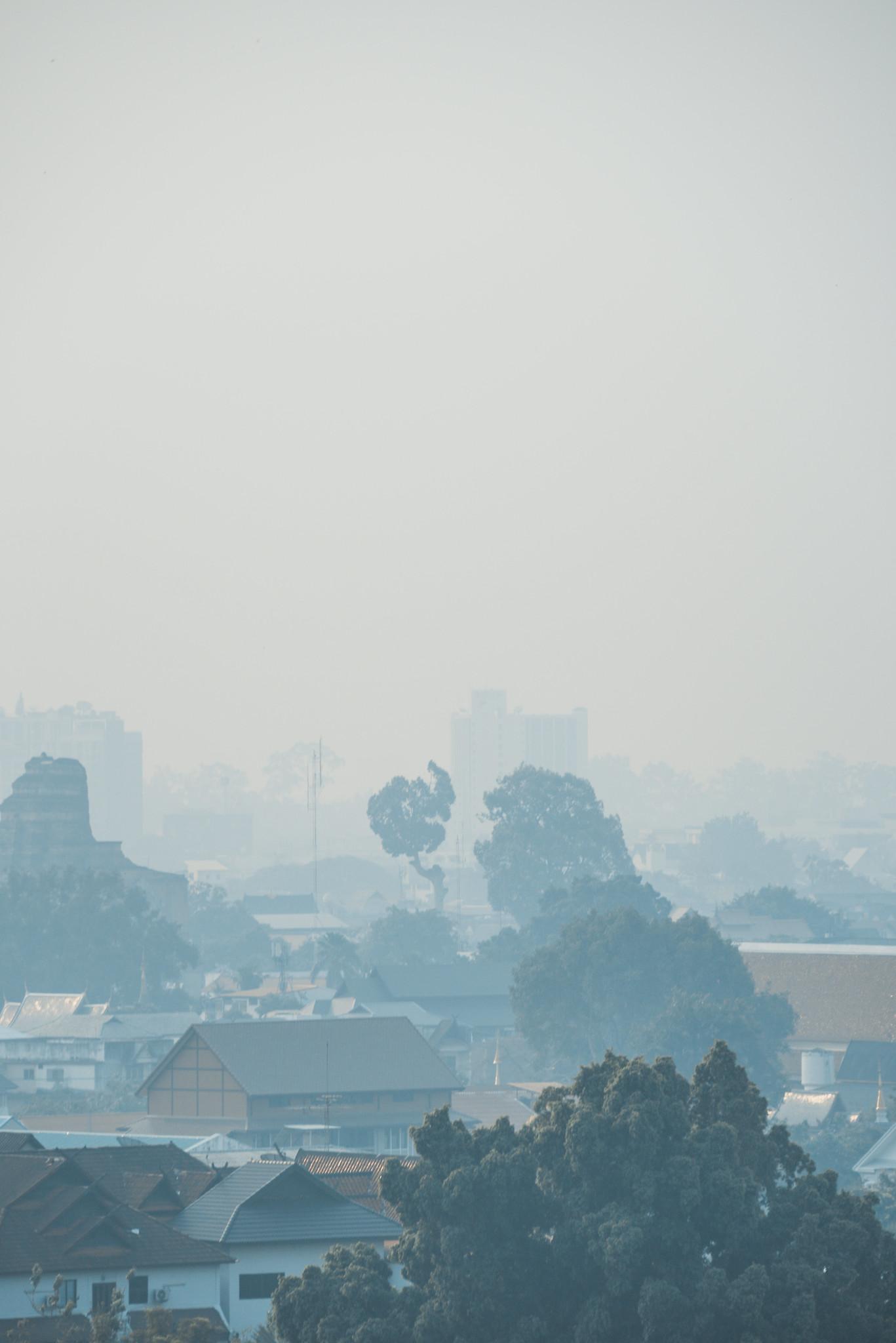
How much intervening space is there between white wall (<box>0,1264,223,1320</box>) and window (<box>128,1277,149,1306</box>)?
43mm

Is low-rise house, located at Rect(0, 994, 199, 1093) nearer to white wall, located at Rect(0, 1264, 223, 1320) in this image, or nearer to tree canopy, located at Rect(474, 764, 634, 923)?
tree canopy, located at Rect(474, 764, 634, 923)

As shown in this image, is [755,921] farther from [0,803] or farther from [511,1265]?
[511,1265]

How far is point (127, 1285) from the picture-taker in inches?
1204

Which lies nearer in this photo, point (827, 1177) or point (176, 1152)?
point (827, 1177)

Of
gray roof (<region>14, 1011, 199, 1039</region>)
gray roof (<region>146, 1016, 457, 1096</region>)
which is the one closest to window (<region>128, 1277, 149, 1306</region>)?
gray roof (<region>146, 1016, 457, 1096</region>)

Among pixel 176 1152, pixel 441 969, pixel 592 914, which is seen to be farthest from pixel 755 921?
pixel 176 1152

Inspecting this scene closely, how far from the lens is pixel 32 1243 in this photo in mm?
30500

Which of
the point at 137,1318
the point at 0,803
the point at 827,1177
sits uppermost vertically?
the point at 0,803

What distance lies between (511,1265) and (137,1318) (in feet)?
18.2

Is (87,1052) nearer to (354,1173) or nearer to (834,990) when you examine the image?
(834,990)

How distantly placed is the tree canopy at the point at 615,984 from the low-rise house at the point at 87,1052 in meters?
10.3

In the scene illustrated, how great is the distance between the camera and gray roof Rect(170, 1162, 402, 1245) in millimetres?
32375

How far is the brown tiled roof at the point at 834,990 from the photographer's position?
2739 inches

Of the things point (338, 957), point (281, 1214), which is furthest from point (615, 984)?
point (281, 1214)
